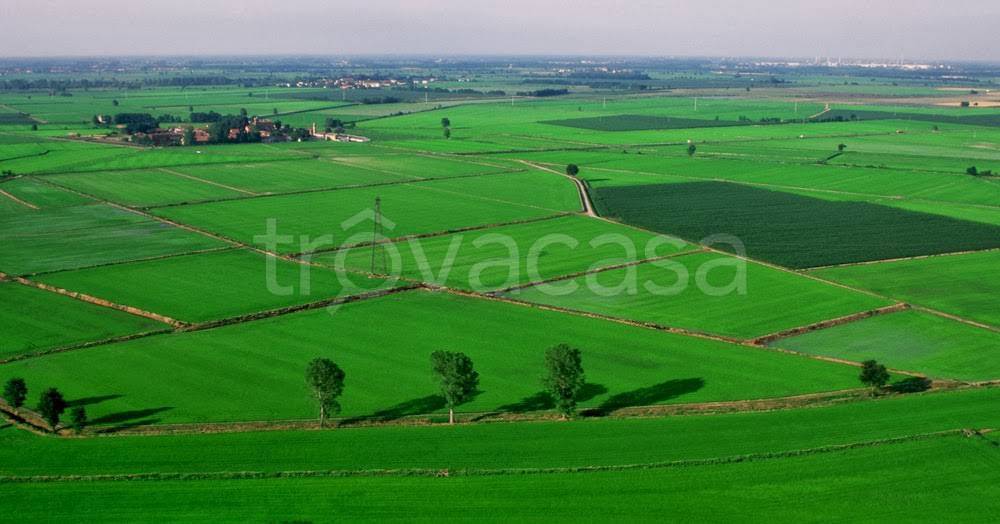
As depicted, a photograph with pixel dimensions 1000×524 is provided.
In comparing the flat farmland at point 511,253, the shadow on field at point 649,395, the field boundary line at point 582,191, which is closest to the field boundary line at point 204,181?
the flat farmland at point 511,253

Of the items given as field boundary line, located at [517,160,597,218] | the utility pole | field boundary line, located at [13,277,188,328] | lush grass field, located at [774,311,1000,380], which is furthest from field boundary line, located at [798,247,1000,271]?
field boundary line, located at [13,277,188,328]

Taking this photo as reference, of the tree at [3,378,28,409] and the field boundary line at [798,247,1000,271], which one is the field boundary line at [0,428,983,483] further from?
the field boundary line at [798,247,1000,271]

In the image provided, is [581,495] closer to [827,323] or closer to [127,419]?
[127,419]

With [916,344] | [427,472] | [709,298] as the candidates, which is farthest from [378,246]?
[427,472]

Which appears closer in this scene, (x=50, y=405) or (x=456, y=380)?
(x=50, y=405)

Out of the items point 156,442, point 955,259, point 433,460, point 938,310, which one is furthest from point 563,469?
point 955,259

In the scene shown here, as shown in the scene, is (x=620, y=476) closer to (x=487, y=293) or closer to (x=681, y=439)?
(x=681, y=439)
